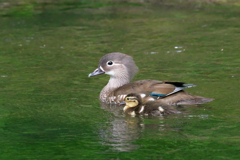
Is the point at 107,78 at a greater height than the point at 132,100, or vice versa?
the point at 132,100

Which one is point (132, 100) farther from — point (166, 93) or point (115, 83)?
point (115, 83)

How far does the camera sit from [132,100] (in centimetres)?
769

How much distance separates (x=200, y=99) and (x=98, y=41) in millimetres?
6766

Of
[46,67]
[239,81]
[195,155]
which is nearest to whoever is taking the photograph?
[195,155]

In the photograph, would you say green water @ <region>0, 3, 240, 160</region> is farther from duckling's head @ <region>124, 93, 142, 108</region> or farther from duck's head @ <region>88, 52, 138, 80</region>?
duck's head @ <region>88, 52, 138, 80</region>

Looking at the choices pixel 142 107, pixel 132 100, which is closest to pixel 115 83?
pixel 132 100

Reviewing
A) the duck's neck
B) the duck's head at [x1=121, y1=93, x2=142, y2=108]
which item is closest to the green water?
the duck's head at [x1=121, y1=93, x2=142, y2=108]

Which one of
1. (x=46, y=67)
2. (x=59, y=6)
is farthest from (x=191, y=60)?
(x=59, y=6)

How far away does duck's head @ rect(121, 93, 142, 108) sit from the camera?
25.2 ft

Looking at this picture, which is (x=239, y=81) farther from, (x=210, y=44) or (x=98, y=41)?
(x=98, y=41)

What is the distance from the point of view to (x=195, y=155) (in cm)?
570

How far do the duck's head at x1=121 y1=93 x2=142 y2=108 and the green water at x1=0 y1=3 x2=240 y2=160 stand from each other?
266mm

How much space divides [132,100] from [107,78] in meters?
3.04

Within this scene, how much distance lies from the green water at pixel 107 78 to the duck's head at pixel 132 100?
0.87 ft
